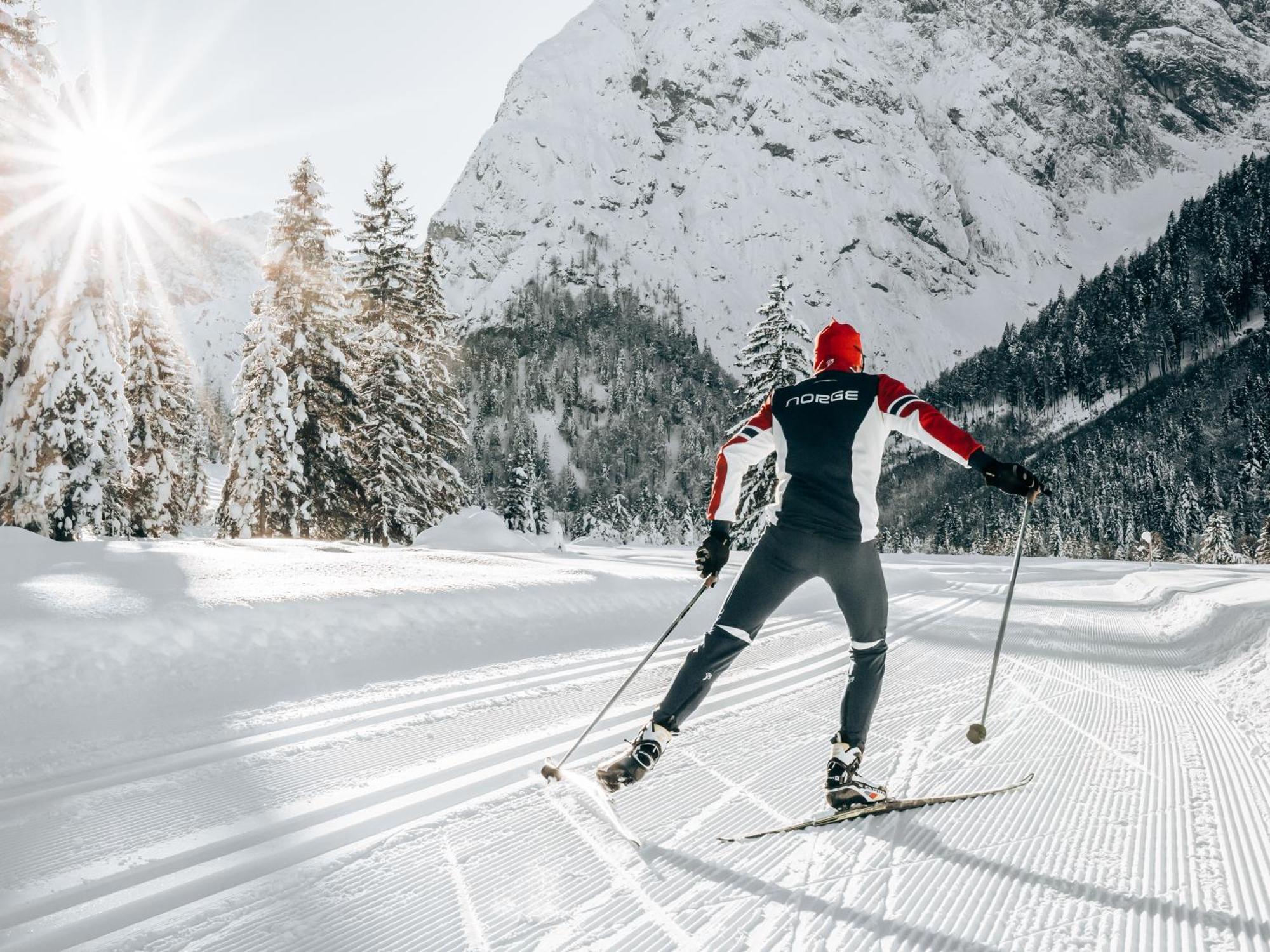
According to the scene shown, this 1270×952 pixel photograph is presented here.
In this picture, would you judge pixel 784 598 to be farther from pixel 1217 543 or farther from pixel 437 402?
pixel 1217 543

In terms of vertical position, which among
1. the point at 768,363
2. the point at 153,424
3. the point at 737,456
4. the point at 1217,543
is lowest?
the point at 1217,543

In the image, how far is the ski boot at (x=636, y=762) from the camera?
3.27 m

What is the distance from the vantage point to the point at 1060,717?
194 inches

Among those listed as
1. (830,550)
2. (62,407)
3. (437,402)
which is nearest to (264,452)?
(62,407)

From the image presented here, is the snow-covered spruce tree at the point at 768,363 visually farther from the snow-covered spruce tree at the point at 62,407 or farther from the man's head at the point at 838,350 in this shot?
Result: the man's head at the point at 838,350

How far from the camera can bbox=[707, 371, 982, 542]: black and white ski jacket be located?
131 inches

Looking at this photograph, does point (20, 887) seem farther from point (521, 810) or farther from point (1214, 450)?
point (1214, 450)

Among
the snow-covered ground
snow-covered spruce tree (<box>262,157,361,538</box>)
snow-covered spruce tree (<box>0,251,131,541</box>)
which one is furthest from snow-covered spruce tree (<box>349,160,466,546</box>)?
the snow-covered ground

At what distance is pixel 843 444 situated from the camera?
3367mm

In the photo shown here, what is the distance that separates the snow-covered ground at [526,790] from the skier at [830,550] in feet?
1.08

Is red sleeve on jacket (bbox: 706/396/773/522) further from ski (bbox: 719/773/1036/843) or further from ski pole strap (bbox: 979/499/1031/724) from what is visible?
ski (bbox: 719/773/1036/843)

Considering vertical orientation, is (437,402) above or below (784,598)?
above

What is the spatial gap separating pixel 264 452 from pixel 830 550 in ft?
62.4

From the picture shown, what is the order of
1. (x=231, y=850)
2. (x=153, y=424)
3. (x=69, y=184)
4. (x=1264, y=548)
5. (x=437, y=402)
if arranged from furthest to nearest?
(x=1264, y=548) → (x=437, y=402) → (x=153, y=424) → (x=69, y=184) → (x=231, y=850)
